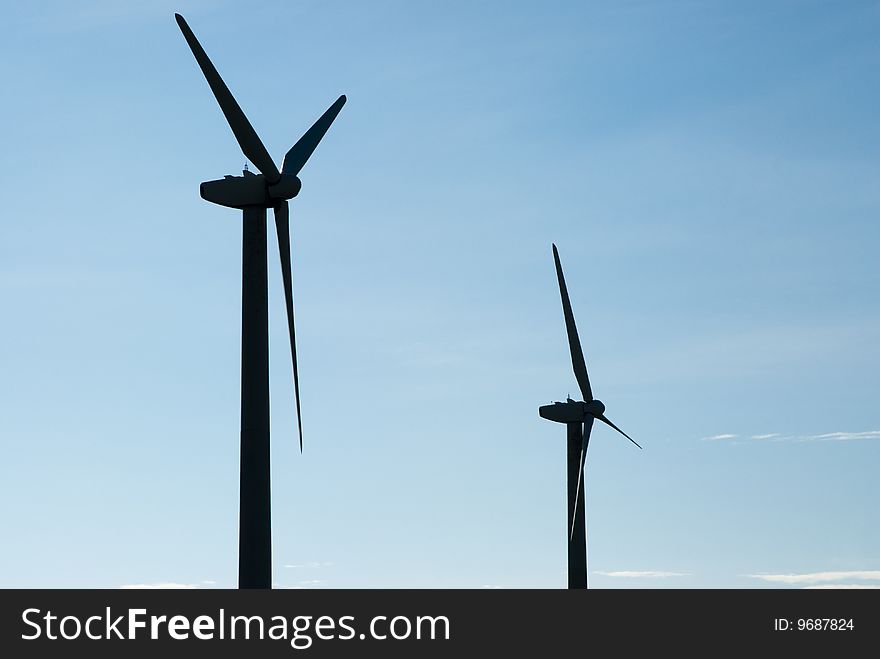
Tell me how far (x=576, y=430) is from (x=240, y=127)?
40.2 metres

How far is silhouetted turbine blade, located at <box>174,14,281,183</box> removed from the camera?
55.9m

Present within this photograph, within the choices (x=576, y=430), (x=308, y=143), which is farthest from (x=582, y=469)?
(x=308, y=143)

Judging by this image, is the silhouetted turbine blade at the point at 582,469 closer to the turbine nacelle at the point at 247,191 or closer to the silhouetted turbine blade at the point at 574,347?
the silhouetted turbine blade at the point at 574,347

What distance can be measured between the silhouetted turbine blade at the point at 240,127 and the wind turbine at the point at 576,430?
119 feet

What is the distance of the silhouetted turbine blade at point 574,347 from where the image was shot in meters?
90.1

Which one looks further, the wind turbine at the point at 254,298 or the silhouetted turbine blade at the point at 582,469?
the silhouetted turbine blade at the point at 582,469

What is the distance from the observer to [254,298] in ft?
175

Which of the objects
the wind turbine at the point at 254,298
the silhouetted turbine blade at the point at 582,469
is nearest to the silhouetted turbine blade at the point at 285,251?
the wind turbine at the point at 254,298

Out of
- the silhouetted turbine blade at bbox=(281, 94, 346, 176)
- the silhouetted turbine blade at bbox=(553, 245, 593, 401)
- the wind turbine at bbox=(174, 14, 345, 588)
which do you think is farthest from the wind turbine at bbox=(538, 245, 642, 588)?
the wind turbine at bbox=(174, 14, 345, 588)

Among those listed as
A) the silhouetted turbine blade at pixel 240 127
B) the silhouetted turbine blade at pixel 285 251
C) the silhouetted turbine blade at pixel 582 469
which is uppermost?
the silhouetted turbine blade at pixel 240 127

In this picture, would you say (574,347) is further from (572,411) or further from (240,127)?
(240,127)
